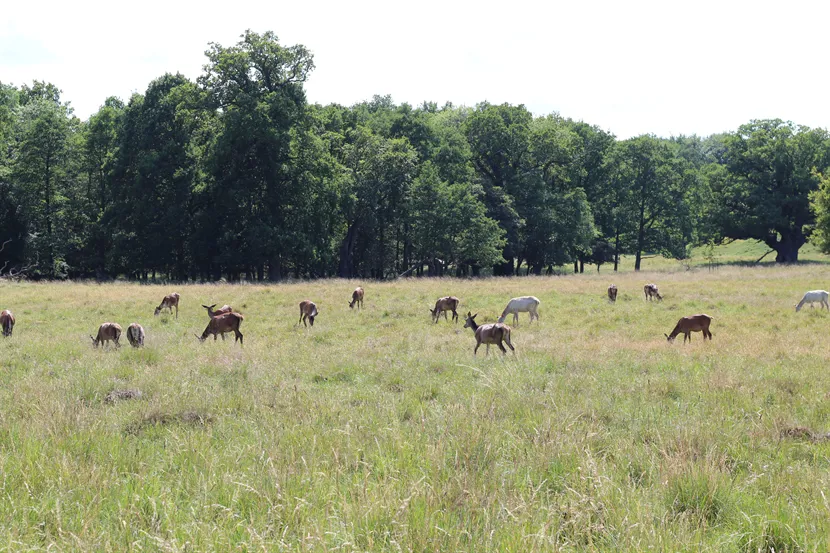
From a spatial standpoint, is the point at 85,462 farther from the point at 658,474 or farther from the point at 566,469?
the point at 658,474

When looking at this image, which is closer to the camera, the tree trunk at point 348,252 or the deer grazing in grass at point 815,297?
the deer grazing in grass at point 815,297

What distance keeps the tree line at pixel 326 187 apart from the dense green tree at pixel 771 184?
0.15 metres

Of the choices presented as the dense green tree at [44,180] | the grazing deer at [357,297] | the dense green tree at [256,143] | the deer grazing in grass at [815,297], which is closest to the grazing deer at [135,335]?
the grazing deer at [357,297]

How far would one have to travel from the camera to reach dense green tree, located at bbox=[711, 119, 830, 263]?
57219 millimetres

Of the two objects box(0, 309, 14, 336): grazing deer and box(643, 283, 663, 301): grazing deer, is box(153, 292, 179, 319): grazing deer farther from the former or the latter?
box(643, 283, 663, 301): grazing deer

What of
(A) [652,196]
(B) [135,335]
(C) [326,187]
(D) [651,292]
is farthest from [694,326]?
(A) [652,196]

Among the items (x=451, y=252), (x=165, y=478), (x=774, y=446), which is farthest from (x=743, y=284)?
(x=165, y=478)

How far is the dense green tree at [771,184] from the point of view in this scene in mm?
57219

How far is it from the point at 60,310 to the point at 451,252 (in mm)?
28855

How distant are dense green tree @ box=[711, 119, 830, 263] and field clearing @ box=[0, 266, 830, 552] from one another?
48597mm

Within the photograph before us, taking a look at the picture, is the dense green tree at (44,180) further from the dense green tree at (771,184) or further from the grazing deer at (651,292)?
the dense green tree at (771,184)

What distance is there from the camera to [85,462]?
516 cm

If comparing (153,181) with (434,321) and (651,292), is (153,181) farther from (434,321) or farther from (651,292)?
(651,292)

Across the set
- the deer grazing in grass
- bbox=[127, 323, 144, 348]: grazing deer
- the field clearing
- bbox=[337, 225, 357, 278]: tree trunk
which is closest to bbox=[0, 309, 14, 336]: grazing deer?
the field clearing
